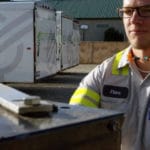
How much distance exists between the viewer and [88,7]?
54.2 m

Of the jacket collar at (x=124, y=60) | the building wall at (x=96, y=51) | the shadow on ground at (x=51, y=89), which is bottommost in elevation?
the building wall at (x=96, y=51)

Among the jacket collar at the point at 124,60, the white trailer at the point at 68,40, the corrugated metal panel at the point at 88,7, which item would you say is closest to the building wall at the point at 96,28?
the corrugated metal panel at the point at 88,7

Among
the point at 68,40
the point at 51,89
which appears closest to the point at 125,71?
the point at 51,89

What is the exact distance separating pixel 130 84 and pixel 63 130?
87 centimetres

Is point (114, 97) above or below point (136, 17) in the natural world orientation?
below

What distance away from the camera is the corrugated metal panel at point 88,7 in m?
52.6

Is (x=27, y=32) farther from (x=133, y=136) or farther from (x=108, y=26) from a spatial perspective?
(x=108, y=26)

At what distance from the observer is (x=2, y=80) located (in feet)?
46.9

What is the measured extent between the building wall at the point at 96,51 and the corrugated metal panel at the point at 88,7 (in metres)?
16.2

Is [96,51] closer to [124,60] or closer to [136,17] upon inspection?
[124,60]

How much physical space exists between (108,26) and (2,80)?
3863 centimetres

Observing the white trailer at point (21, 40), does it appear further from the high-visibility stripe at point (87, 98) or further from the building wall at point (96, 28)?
the building wall at point (96, 28)

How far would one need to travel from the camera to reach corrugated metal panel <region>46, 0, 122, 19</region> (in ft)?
173

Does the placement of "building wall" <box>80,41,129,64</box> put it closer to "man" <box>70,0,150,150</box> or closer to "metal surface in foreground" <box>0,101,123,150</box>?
"man" <box>70,0,150,150</box>
